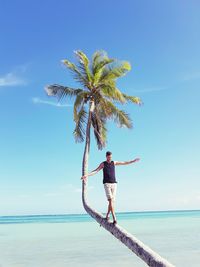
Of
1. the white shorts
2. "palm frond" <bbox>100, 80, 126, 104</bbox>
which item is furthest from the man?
"palm frond" <bbox>100, 80, 126, 104</bbox>

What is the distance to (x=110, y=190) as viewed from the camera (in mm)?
10469

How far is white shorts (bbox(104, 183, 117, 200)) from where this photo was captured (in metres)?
10.4

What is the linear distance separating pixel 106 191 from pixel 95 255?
457 inches

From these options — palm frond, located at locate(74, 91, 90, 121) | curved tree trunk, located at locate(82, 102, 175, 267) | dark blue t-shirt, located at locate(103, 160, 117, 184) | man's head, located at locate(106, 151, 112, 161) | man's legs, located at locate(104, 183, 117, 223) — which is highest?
palm frond, located at locate(74, 91, 90, 121)

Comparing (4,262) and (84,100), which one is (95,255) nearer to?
(4,262)

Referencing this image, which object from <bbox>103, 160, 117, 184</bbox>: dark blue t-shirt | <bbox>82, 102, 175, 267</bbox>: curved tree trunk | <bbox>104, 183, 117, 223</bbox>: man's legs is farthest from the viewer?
<bbox>103, 160, 117, 184</bbox>: dark blue t-shirt

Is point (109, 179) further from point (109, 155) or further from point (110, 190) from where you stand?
point (109, 155)

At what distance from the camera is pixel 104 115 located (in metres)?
17.2

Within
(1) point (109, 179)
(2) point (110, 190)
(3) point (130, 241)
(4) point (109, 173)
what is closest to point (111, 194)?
(2) point (110, 190)

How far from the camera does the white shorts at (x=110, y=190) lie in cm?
1041

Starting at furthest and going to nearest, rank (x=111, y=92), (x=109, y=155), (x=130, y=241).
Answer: (x=111, y=92)
(x=109, y=155)
(x=130, y=241)

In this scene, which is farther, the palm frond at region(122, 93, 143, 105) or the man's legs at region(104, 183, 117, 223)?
the palm frond at region(122, 93, 143, 105)

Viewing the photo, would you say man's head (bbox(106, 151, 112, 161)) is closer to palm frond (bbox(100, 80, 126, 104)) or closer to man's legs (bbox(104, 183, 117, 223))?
man's legs (bbox(104, 183, 117, 223))

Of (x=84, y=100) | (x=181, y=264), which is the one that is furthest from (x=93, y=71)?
(x=181, y=264)
